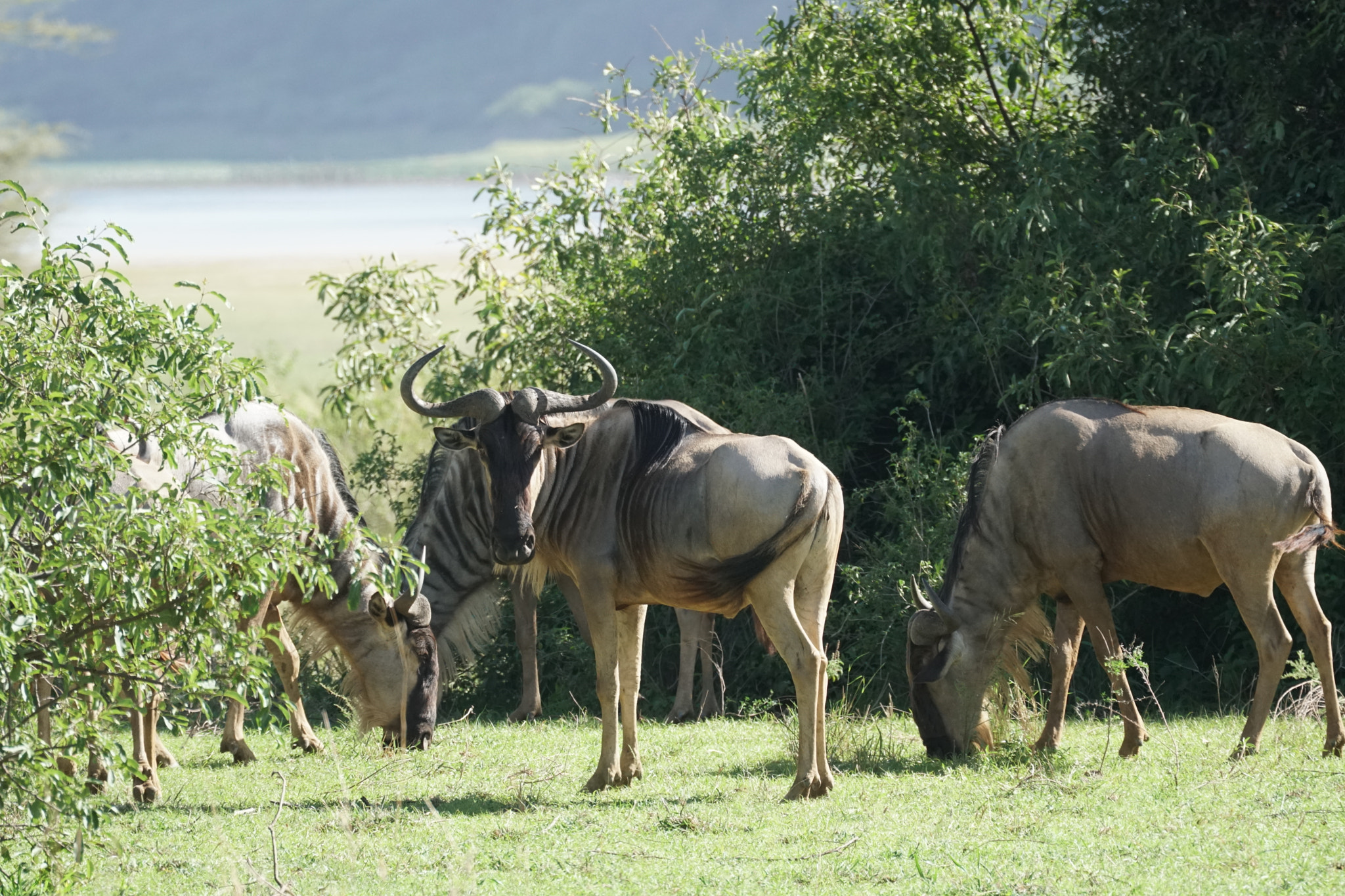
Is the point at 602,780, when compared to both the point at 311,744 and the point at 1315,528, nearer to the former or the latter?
the point at 311,744

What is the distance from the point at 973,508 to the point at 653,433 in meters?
1.89

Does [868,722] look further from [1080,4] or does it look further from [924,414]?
[1080,4]

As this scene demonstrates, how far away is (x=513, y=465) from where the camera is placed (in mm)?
6180

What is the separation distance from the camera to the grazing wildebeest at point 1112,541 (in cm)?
661

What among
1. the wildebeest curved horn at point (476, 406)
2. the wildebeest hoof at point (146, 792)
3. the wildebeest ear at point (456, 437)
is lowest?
the wildebeest hoof at point (146, 792)

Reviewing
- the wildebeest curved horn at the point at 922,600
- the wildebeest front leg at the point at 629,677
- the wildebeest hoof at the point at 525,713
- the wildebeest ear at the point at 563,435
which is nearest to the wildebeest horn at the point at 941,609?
the wildebeest curved horn at the point at 922,600

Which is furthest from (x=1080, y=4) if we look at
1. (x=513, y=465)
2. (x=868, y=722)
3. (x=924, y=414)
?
(x=513, y=465)

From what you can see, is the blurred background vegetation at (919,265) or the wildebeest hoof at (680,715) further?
the wildebeest hoof at (680,715)

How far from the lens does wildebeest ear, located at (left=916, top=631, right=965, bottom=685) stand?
709cm

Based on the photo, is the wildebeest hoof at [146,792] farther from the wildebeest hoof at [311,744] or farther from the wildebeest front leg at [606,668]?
the wildebeest front leg at [606,668]

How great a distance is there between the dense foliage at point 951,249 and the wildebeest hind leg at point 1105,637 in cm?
155

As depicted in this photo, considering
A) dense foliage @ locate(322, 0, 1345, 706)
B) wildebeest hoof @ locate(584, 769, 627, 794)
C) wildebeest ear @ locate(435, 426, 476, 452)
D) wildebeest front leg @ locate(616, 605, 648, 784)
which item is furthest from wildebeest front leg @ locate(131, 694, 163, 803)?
dense foliage @ locate(322, 0, 1345, 706)

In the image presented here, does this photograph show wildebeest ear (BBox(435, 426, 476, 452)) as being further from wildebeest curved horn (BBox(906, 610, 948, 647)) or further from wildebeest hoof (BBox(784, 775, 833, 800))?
wildebeest curved horn (BBox(906, 610, 948, 647))

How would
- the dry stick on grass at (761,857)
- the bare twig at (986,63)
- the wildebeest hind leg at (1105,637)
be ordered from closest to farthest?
the dry stick on grass at (761,857), the wildebeest hind leg at (1105,637), the bare twig at (986,63)
